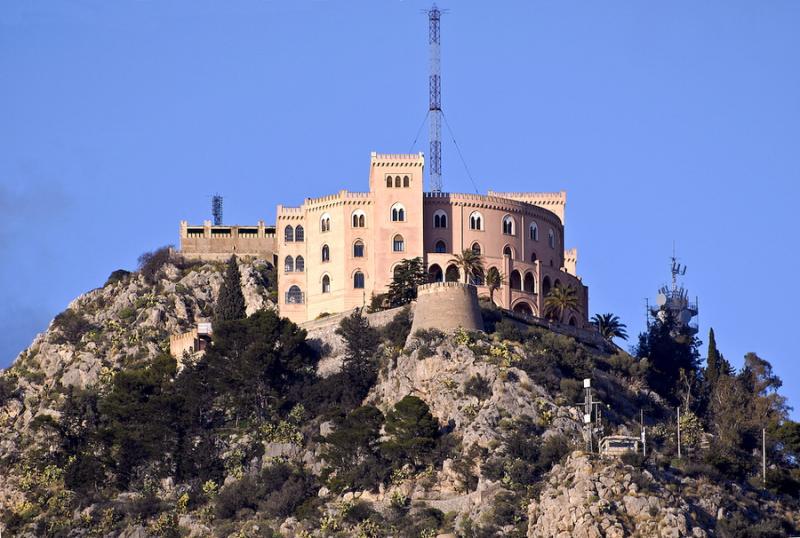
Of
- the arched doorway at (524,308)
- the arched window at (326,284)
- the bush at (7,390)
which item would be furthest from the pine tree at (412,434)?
the bush at (7,390)

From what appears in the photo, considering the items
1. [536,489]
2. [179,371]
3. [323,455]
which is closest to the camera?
[536,489]

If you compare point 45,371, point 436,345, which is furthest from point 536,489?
point 45,371

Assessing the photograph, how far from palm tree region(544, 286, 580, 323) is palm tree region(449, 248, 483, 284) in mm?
5488

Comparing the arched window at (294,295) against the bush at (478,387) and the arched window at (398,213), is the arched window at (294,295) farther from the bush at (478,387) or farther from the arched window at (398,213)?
the bush at (478,387)

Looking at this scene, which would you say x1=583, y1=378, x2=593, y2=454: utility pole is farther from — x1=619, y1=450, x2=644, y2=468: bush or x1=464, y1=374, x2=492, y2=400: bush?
x1=464, y1=374, x2=492, y2=400: bush

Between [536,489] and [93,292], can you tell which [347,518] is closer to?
[536,489]

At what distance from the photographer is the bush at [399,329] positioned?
436 ft

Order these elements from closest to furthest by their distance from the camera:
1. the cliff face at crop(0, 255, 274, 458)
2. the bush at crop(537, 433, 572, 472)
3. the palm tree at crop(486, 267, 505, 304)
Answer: the bush at crop(537, 433, 572, 472) → the palm tree at crop(486, 267, 505, 304) → the cliff face at crop(0, 255, 274, 458)

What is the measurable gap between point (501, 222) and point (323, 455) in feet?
87.1

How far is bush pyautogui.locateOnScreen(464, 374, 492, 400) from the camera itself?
12400 cm

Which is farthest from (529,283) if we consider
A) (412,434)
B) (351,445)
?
(351,445)

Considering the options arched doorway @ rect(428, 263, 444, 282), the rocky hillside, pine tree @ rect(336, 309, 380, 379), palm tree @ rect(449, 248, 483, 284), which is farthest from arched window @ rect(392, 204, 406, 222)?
pine tree @ rect(336, 309, 380, 379)

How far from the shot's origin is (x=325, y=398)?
130 meters

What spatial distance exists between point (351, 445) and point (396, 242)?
2217 cm
